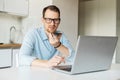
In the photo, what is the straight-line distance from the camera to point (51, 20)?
5.89 ft

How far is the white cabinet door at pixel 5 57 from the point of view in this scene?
10.5 feet

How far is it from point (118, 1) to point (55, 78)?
3.30 metres

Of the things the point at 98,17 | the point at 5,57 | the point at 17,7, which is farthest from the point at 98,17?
the point at 5,57

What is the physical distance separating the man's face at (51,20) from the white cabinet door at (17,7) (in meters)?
1.91

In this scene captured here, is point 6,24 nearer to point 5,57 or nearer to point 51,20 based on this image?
point 5,57

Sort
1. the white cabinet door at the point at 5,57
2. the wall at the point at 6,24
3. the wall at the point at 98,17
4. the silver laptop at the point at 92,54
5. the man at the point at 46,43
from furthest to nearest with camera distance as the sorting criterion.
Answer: the wall at the point at 98,17
the wall at the point at 6,24
the white cabinet door at the point at 5,57
the man at the point at 46,43
the silver laptop at the point at 92,54

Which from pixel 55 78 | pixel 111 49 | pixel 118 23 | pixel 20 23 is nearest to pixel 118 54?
pixel 118 23

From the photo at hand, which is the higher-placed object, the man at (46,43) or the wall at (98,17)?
the wall at (98,17)

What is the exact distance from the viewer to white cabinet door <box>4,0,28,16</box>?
11.7ft

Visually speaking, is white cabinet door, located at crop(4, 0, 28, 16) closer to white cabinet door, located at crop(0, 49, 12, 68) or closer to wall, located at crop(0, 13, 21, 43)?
wall, located at crop(0, 13, 21, 43)

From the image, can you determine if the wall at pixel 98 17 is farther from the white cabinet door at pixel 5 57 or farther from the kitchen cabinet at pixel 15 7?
the white cabinet door at pixel 5 57

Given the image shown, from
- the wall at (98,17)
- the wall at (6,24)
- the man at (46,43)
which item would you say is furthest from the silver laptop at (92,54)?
the wall at (98,17)

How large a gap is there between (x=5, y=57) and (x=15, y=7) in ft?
3.13

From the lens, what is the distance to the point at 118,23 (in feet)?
13.3
